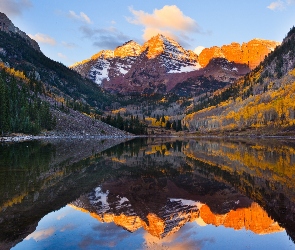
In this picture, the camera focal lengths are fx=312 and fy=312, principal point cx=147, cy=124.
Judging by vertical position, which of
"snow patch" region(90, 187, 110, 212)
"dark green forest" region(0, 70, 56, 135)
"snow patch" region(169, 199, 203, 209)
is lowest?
"snow patch" region(169, 199, 203, 209)

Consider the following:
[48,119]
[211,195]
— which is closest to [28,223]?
[211,195]

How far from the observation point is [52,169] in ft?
107

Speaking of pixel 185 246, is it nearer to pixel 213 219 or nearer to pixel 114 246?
pixel 114 246

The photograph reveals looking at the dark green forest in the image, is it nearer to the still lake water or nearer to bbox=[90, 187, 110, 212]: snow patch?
the still lake water

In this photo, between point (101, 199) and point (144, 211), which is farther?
point (101, 199)

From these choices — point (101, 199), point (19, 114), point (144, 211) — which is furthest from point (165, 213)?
point (19, 114)

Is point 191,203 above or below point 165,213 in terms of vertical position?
below

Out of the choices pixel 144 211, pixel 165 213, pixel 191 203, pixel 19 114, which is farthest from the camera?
pixel 19 114

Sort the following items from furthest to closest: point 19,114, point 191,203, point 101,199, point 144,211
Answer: point 19,114, point 101,199, point 191,203, point 144,211

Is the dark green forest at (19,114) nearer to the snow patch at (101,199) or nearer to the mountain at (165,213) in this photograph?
the snow patch at (101,199)

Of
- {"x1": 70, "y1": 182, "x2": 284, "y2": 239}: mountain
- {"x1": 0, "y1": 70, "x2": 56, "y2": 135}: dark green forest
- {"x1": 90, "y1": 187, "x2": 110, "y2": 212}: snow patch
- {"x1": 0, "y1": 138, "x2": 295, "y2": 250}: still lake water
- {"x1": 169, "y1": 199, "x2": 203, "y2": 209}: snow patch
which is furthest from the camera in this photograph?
{"x1": 0, "y1": 70, "x2": 56, "y2": 135}: dark green forest

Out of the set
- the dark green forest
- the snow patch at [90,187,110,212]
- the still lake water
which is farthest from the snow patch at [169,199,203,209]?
the dark green forest

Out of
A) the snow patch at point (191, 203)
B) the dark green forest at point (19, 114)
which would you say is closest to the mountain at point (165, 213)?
the snow patch at point (191, 203)

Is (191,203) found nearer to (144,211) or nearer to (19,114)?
(144,211)
